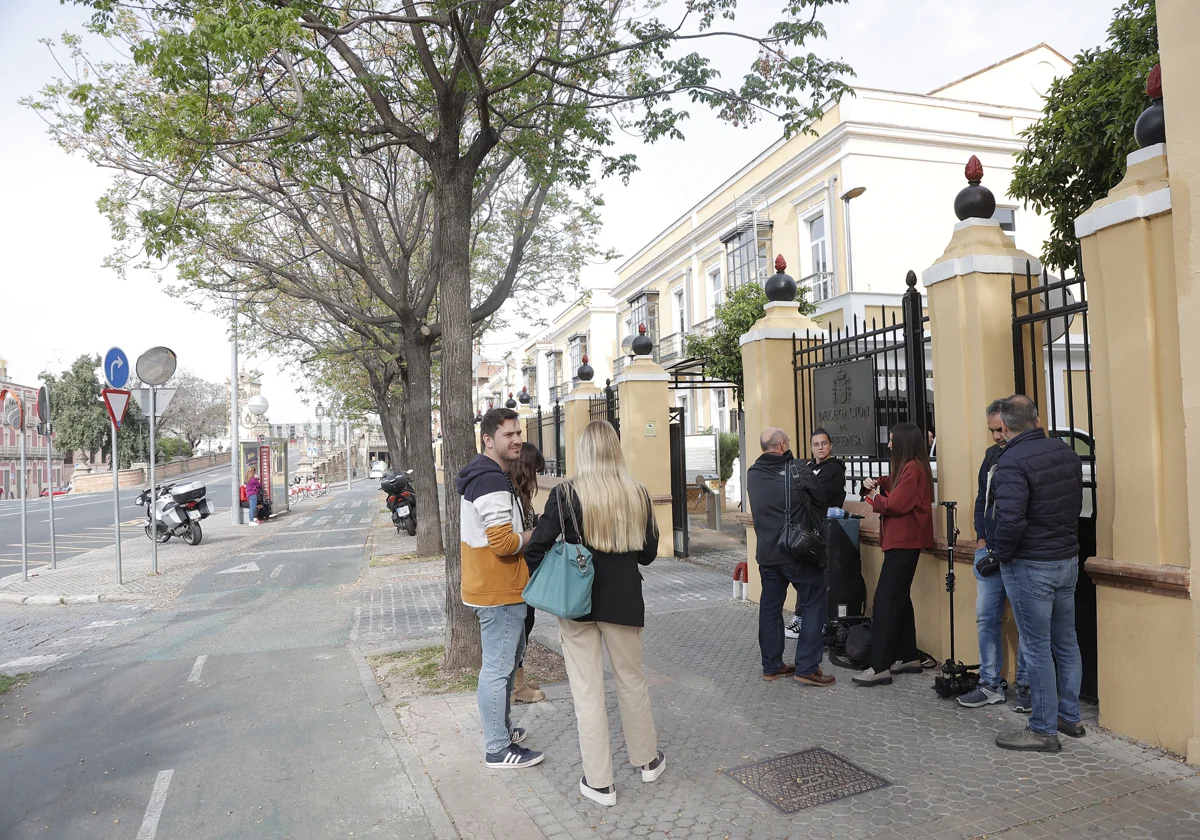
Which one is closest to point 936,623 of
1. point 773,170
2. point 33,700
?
point 33,700

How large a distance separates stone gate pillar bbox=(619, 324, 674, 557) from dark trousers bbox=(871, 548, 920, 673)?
6.67m

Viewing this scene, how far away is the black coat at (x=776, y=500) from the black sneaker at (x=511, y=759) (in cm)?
206

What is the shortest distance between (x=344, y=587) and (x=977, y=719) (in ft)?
28.5

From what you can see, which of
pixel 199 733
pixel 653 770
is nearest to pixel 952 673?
pixel 653 770

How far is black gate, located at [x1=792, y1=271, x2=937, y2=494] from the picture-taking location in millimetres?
6129

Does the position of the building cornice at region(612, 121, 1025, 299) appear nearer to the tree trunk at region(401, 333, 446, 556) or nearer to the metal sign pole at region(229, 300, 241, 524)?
the tree trunk at region(401, 333, 446, 556)

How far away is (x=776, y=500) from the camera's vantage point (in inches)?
222

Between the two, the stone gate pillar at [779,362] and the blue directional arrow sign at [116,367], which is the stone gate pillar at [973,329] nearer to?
the stone gate pillar at [779,362]

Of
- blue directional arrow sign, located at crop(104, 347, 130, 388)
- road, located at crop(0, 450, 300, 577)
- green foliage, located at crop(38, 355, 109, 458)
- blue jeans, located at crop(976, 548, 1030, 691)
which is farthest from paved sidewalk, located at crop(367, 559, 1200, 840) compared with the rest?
green foliage, located at crop(38, 355, 109, 458)

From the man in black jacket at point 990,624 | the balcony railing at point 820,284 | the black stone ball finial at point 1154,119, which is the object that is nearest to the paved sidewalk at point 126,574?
the man in black jacket at point 990,624

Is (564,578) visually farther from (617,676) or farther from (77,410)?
(77,410)

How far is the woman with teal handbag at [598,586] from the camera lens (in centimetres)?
388

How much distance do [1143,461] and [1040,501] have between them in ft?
1.95

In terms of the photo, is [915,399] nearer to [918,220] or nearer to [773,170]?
[918,220]
